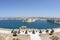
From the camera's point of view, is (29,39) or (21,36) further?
(21,36)

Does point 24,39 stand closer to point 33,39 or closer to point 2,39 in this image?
point 33,39

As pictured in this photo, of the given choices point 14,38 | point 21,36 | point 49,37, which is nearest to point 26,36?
point 21,36

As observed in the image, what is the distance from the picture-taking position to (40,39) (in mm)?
25547

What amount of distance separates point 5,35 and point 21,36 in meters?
3.93

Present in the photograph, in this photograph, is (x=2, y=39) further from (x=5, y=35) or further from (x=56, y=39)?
(x=56, y=39)

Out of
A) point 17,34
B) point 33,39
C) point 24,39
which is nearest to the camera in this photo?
point 33,39

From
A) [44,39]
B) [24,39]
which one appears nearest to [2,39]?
[24,39]

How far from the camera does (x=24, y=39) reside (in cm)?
2675

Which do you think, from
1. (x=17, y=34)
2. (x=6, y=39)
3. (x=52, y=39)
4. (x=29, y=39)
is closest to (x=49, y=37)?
(x=52, y=39)

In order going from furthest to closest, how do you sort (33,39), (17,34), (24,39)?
(17,34)
(24,39)
(33,39)

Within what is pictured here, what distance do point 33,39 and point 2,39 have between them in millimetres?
6385

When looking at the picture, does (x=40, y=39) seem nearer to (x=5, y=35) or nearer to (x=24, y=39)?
(x=24, y=39)

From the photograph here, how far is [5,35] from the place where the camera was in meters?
A: 29.3

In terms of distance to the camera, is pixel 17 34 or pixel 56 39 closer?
pixel 56 39
